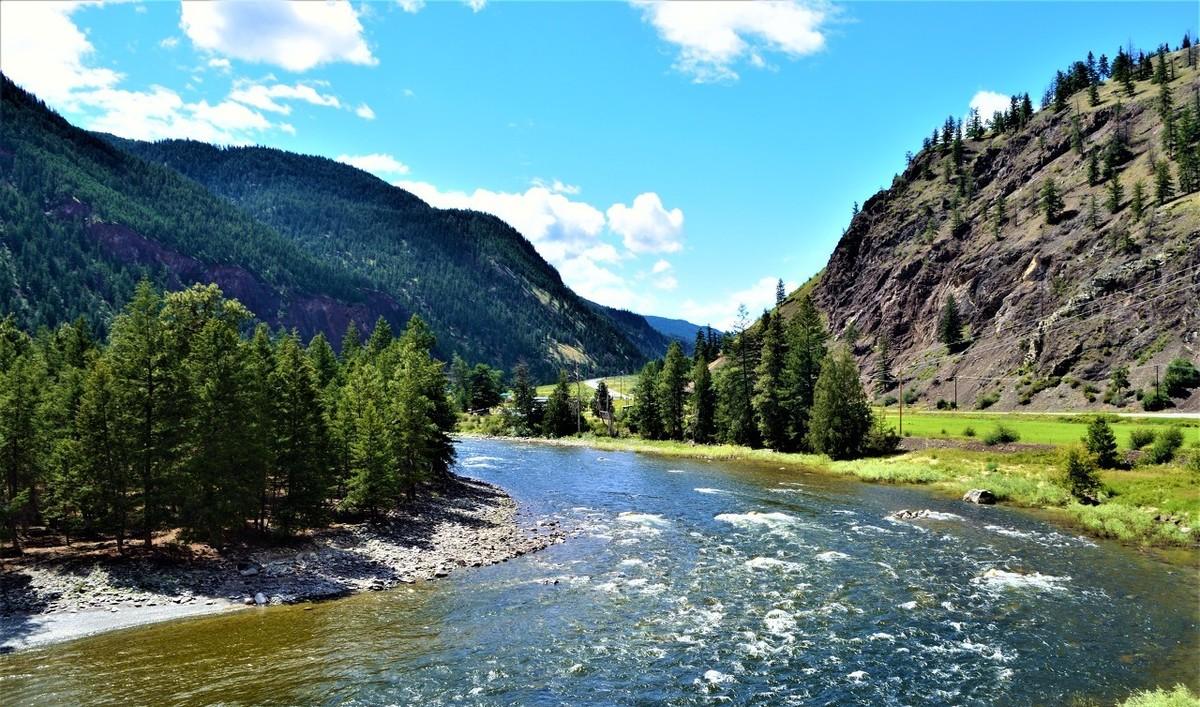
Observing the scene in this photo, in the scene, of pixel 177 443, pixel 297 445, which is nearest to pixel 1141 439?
pixel 297 445

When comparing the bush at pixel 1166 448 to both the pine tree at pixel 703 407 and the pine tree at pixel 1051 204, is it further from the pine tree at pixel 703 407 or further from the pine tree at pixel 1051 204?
the pine tree at pixel 1051 204

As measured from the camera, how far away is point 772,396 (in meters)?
86.4

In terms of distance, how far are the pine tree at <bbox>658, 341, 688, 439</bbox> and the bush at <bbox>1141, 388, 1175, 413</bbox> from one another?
59915 mm

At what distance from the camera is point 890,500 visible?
172 feet

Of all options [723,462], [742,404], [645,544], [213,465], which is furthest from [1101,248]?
[213,465]

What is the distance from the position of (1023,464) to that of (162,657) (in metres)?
65.6

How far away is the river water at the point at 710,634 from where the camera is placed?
1998cm

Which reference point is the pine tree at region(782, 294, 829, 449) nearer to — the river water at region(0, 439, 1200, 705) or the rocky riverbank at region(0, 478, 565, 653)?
the river water at region(0, 439, 1200, 705)

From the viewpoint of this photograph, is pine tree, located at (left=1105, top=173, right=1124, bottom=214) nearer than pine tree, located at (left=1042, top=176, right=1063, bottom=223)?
Yes

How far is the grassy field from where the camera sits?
213 ft

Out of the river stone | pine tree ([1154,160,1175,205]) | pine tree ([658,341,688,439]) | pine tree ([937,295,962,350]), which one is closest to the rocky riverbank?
the river stone

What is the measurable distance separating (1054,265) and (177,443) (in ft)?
473

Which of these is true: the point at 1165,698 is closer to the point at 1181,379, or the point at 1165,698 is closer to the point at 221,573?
the point at 221,573

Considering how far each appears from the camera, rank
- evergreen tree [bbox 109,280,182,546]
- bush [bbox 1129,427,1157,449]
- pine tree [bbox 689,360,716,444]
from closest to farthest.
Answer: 1. evergreen tree [bbox 109,280,182,546]
2. bush [bbox 1129,427,1157,449]
3. pine tree [bbox 689,360,716,444]
